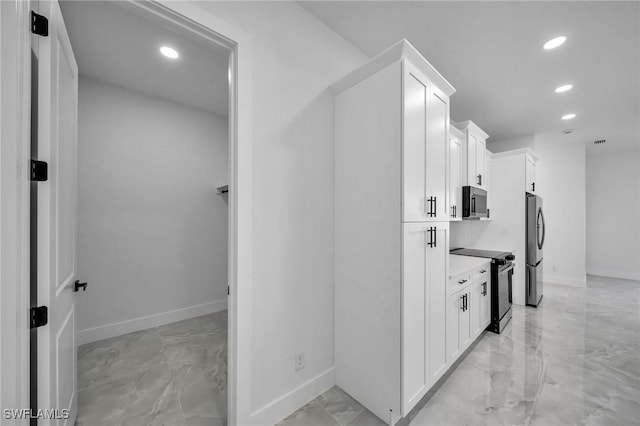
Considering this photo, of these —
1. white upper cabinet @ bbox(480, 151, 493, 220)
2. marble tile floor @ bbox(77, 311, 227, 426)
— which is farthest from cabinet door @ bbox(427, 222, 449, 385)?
white upper cabinet @ bbox(480, 151, 493, 220)

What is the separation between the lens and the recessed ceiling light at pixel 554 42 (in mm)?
2123

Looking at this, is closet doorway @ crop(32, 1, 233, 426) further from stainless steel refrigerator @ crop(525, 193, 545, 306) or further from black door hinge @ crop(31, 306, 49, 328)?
stainless steel refrigerator @ crop(525, 193, 545, 306)

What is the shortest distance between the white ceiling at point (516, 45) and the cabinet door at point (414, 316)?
1633 mm

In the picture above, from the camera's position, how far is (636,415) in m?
1.69

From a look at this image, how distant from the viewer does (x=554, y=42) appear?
2.17m

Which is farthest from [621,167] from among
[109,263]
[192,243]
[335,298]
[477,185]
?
[109,263]

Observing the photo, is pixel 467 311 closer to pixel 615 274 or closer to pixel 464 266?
pixel 464 266

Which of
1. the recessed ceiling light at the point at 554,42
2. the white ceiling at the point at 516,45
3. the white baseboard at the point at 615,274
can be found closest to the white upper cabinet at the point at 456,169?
the white ceiling at the point at 516,45

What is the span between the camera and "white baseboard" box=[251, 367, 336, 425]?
5.02 feet

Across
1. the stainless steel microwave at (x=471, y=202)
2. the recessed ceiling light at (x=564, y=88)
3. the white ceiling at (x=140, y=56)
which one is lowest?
the stainless steel microwave at (x=471, y=202)

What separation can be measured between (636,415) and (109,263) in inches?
183

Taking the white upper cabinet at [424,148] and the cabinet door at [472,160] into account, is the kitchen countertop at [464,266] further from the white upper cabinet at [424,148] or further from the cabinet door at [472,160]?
the cabinet door at [472,160]

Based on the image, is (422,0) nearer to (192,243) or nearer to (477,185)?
(477,185)

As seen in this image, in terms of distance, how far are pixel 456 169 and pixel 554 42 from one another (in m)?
1.31
